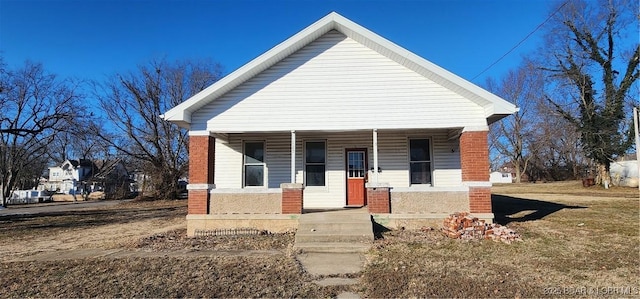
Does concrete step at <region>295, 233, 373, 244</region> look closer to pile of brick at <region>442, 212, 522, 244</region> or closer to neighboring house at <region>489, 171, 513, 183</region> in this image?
pile of brick at <region>442, 212, 522, 244</region>

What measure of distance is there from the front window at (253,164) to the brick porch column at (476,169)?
651cm

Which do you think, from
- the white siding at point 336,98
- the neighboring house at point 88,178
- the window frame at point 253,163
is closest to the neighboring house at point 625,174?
the white siding at point 336,98

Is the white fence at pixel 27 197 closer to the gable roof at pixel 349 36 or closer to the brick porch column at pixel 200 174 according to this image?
the brick porch column at pixel 200 174

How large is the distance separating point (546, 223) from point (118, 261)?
36.5 ft

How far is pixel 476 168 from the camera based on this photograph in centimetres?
1018

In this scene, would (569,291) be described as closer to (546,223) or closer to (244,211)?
(546,223)

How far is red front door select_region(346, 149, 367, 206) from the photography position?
1285 centimetres

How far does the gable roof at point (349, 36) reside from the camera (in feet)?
33.5

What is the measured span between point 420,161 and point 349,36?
4734mm

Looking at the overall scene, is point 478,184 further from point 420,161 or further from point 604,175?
point 604,175

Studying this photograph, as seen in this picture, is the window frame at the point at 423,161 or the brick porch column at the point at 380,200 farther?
the window frame at the point at 423,161

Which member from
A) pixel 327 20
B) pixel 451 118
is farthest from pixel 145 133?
pixel 451 118

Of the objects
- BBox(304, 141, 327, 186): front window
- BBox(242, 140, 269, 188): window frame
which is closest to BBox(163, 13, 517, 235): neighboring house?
BBox(242, 140, 269, 188): window frame

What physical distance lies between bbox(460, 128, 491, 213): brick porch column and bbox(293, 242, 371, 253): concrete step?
371 cm
